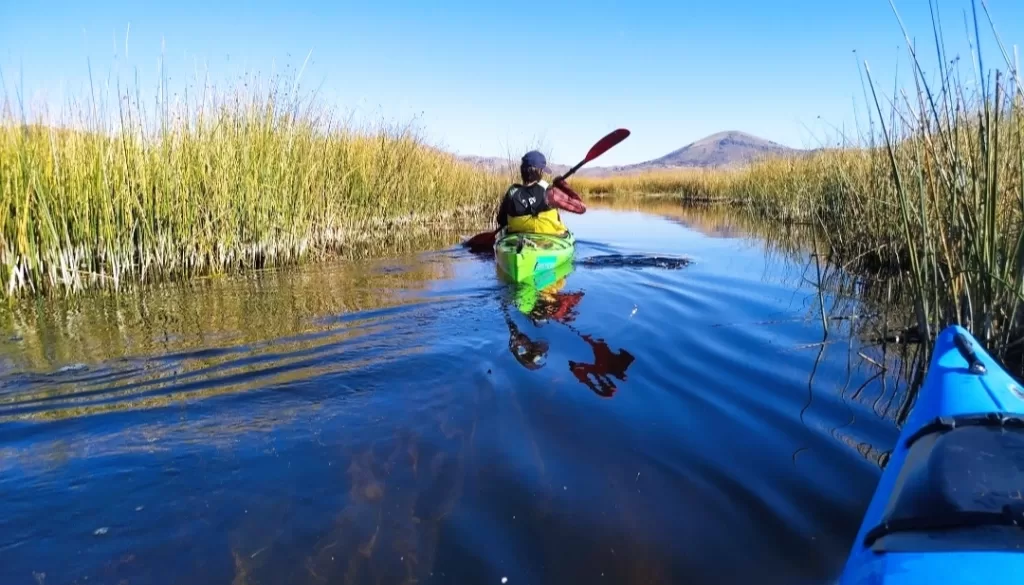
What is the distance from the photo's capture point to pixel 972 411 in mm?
2072

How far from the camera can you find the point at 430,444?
3115mm

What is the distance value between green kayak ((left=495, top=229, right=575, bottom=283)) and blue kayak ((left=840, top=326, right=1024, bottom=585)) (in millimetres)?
5150

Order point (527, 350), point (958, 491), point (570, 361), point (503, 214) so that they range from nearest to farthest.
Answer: point (958, 491) → point (570, 361) → point (527, 350) → point (503, 214)

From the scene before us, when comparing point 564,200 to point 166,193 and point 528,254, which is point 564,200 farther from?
point 166,193

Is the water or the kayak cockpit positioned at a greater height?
the kayak cockpit

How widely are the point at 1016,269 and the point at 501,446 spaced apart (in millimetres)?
2451

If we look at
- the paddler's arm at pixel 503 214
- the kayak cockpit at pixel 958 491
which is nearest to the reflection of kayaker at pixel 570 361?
the paddler's arm at pixel 503 214

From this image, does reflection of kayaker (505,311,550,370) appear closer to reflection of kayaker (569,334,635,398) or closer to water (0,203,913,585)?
water (0,203,913,585)

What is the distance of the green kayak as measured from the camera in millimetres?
7309

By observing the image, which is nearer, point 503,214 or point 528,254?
point 528,254

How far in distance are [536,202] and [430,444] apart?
5233 mm

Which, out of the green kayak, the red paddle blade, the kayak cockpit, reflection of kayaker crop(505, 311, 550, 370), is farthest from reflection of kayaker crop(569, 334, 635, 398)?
the red paddle blade

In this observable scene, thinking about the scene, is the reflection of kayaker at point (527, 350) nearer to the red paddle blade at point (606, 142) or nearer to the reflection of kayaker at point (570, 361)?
the reflection of kayaker at point (570, 361)

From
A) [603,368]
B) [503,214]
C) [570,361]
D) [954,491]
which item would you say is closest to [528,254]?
[503,214]
